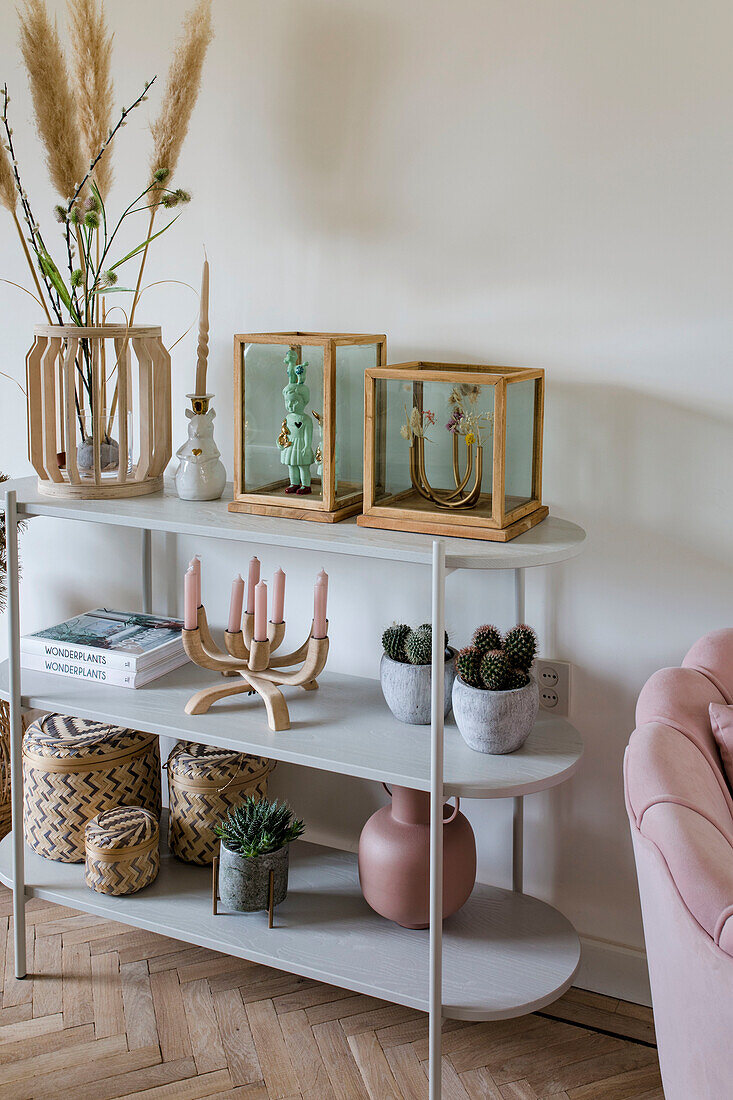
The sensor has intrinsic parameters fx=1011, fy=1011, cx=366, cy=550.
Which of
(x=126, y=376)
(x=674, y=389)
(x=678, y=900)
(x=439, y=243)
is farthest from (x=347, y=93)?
(x=678, y=900)

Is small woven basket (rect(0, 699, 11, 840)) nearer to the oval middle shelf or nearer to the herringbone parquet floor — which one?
the oval middle shelf

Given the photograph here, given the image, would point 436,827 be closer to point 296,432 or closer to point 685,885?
point 685,885

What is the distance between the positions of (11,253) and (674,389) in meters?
1.49

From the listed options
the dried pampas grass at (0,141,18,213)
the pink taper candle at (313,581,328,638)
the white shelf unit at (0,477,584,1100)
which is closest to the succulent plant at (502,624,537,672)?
the white shelf unit at (0,477,584,1100)

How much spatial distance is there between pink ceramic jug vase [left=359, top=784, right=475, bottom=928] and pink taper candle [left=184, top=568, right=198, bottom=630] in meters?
0.47

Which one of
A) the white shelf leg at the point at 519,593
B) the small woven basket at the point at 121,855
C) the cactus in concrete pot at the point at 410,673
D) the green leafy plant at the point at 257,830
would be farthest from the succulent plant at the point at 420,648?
the small woven basket at the point at 121,855

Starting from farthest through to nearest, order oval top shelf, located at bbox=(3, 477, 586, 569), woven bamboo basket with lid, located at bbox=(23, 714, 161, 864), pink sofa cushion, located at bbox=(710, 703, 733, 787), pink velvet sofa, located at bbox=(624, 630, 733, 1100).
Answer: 1. woven bamboo basket with lid, located at bbox=(23, 714, 161, 864)
2. oval top shelf, located at bbox=(3, 477, 586, 569)
3. pink sofa cushion, located at bbox=(710, 703, 733, 787)
4. pink velvet sofa, located at bbox=(624, 630, 733, 1100)

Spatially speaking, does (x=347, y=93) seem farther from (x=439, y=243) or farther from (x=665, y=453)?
(x=665, y=453)

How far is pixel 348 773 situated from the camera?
5.19 ft

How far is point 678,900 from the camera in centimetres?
106

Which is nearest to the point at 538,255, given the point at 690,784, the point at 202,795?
the point at 690,784

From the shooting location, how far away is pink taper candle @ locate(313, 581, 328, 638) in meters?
1.77

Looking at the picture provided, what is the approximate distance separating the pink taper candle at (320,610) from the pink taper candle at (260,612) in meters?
0.09

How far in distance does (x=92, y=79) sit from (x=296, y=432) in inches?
29.2
